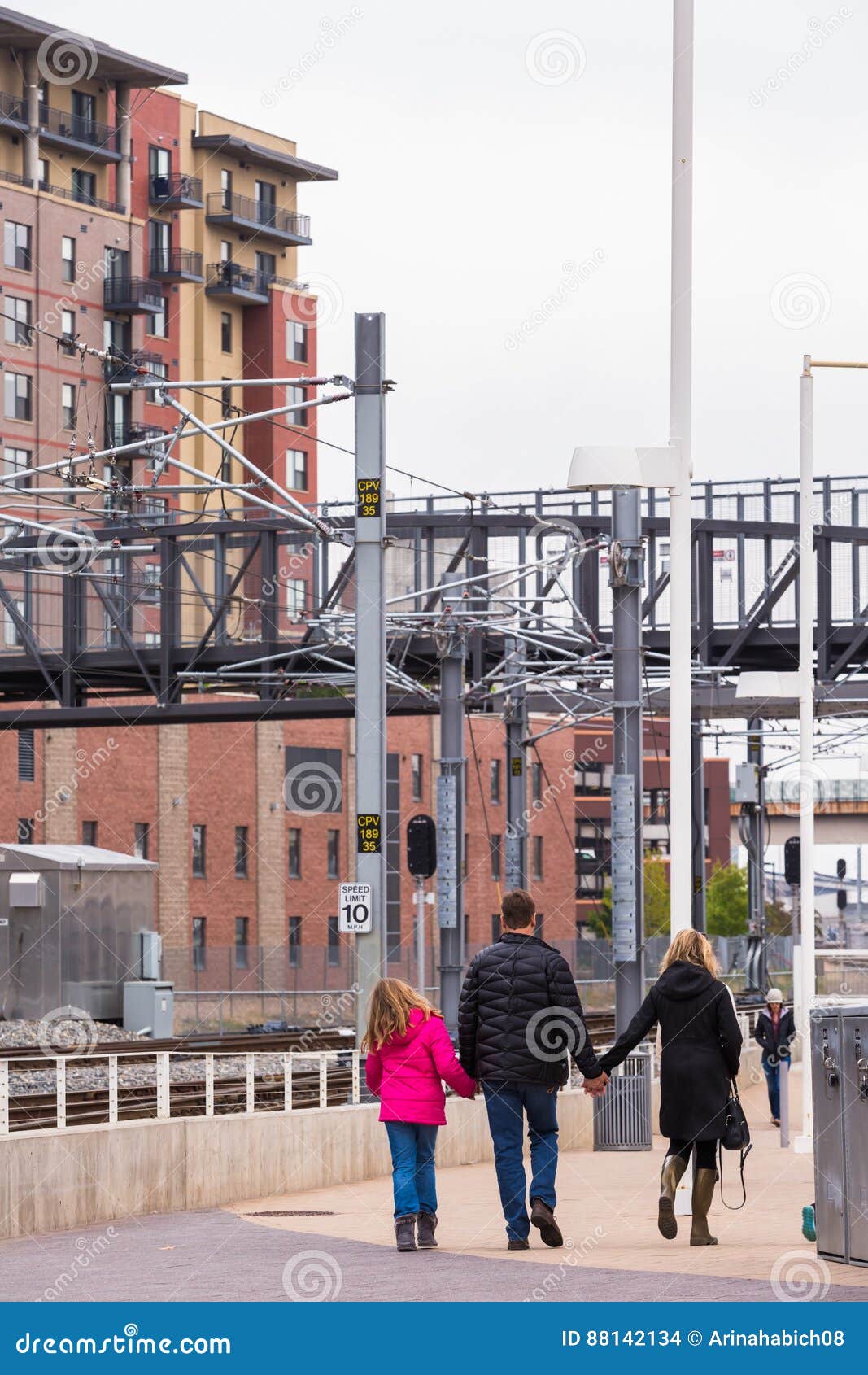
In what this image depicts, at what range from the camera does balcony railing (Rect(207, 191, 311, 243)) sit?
90.3m

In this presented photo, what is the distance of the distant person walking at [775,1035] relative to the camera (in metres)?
26.4

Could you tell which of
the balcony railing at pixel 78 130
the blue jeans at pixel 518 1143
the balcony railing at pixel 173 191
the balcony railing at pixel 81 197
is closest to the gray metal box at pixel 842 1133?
the blue jeans at pixel 518 1143

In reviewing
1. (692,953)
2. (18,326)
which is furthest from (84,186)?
(692,953)

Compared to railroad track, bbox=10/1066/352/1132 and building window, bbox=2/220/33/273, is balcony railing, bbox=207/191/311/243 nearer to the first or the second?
building window, bbox=2/220/33/273

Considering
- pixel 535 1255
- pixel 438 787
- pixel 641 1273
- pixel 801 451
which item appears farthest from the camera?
pixel 438 787

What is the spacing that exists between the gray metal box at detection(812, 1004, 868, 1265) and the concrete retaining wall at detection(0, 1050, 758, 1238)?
18.0ft

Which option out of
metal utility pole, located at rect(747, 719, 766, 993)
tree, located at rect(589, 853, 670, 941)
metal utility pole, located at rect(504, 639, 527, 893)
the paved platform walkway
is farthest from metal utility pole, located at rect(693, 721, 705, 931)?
tree, located at rect(589, 853, 670, 941)

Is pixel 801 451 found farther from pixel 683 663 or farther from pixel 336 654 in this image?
pixel 336 654

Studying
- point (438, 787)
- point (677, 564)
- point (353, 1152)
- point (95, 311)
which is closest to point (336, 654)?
point (438, 787)

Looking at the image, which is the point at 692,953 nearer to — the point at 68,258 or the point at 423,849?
the point at 423,849

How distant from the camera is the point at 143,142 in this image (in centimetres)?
8638

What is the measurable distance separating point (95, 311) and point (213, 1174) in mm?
70007

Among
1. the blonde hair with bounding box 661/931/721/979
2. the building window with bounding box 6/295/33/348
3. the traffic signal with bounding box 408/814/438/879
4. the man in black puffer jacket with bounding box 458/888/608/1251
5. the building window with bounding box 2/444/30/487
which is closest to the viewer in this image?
the man in black puffer jacket with bounding box 458/888/608/1251

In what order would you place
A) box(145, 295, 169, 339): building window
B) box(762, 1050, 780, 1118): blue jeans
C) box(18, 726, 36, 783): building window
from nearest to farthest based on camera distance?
box(762, 1050, 780, 1118): blue jeans → box(18, 726, 36, 783): building window → box(145, 295, 169, 339): building window
